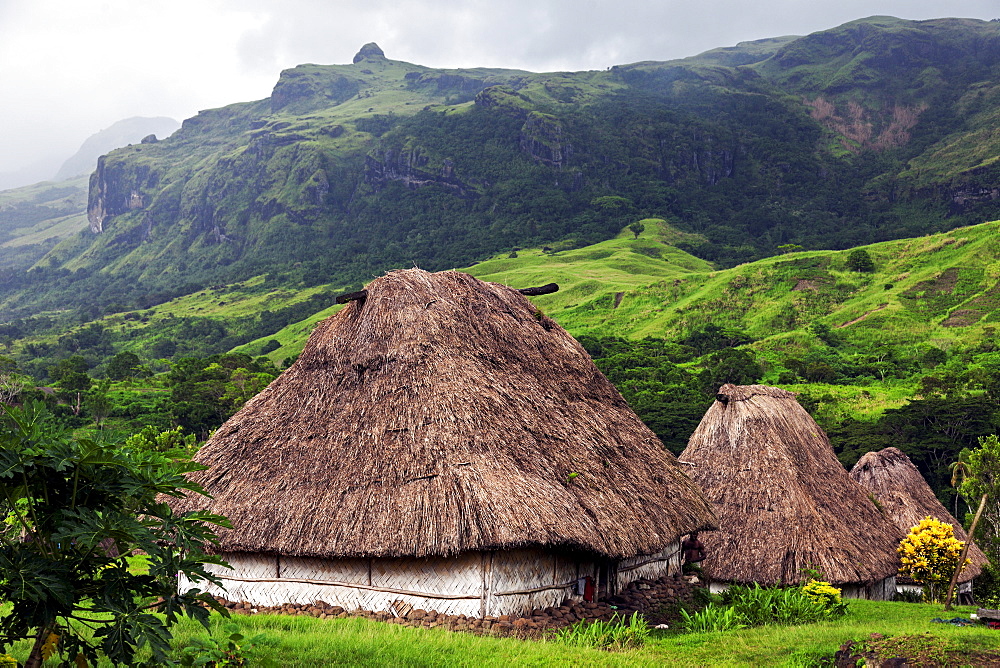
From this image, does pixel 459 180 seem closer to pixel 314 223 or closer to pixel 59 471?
pixel 314 223

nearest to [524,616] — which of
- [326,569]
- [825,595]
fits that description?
[326,569]

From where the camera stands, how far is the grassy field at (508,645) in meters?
7.77

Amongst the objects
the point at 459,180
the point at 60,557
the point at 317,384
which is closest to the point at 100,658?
the point at 60,557

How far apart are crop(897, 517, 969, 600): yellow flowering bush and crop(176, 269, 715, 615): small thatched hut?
5.44m

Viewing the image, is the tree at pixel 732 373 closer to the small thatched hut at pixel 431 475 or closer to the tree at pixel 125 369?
the small thatched hut at pixel 431 475

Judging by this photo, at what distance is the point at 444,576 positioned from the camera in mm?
10781

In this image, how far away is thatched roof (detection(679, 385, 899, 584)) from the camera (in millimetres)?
18453

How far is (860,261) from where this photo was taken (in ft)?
277

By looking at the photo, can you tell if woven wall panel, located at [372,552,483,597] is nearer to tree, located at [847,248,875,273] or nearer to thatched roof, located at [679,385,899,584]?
thatched roof, located at [679,385,899,584]

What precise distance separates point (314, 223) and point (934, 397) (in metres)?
148

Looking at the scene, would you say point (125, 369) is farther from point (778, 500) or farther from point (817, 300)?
point (778, 500)

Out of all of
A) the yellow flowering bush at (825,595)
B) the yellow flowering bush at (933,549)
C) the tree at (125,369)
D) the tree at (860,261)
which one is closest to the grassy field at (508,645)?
the yellow flowering bush at (825,595)

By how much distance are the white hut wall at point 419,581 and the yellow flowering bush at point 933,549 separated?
29.3 feet

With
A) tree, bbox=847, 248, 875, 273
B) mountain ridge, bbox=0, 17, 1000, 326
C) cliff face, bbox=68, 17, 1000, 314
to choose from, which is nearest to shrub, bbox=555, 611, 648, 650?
tree, bbox=847, 248, 875, 273
